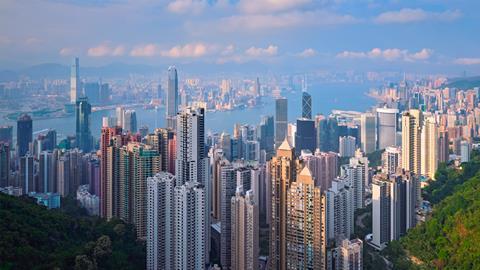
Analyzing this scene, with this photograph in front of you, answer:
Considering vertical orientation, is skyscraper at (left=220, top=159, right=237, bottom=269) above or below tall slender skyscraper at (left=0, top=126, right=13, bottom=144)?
below

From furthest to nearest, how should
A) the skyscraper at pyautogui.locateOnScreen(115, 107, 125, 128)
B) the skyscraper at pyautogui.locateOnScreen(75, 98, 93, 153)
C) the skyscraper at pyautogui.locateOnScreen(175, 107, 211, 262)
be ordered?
the skyscraper at pyautogui.locateOnScreen(115, 107, 125, 128)
the skyscraper at pyautogui.locateOnScreen(75, 98, 93, 153)
the skyscraper at pyautogui.locateOnScreen(175, 107, 211, 262)

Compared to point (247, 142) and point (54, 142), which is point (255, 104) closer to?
point (247, 142)

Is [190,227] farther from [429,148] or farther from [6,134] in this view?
[429,148]

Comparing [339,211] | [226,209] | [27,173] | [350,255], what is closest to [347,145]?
[339,211]

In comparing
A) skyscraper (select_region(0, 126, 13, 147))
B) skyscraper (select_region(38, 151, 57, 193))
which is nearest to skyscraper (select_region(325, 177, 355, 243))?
skyscraper (select_region(38, 151, 57, 193))

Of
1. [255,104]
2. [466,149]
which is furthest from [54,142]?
[466,149]

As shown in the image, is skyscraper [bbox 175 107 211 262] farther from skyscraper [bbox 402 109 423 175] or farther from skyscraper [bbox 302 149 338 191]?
skyscraper [bbox 402 109 423 175]

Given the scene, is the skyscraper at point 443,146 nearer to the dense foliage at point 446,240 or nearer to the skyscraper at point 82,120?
the dense foliage at point 446,240

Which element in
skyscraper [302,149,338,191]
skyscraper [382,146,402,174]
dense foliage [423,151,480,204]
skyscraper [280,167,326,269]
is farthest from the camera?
skyscraper [382,146,402,174]
